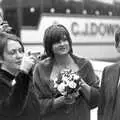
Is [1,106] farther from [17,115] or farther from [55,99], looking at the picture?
[55,99]

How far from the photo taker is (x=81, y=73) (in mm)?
2512

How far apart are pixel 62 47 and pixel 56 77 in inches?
9.0

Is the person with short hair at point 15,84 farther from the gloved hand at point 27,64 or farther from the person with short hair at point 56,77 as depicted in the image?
the person with short hair at point 56,77

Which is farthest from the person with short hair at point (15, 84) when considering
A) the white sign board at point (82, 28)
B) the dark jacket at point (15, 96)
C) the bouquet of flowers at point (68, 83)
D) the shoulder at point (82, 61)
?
the white sign board at point (82, 28)

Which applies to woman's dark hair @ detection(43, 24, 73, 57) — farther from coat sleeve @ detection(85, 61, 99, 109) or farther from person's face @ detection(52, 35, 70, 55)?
coat sleeve @ detection(85, 61, 99, 109)

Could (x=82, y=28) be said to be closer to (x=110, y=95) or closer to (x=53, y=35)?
(x=53, y=35)

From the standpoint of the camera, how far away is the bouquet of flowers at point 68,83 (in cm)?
229

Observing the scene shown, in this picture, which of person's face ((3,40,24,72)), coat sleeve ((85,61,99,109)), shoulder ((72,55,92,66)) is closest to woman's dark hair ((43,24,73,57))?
shoulder ((72,55,92,66))

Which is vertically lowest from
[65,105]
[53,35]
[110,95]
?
[65,105]

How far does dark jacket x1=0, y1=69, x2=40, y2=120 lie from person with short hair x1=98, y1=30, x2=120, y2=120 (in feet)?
1.84

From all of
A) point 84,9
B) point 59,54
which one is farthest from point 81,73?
point 84,9

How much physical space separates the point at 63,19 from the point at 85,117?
8.82m

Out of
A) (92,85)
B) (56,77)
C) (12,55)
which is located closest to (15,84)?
(12,55)

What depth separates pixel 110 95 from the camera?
2236 mm
